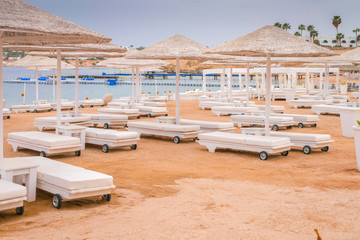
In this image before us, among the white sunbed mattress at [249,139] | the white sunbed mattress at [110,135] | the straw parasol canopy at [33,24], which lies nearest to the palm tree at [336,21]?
the white sunbed mattress at [249,139]

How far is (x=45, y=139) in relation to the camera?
362 inches

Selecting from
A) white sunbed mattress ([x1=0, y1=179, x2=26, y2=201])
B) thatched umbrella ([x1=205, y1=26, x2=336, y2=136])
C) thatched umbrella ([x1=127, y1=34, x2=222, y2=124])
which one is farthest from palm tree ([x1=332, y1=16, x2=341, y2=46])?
white sunbed mattress ([x1=0, y1=179, x2=26, y2=201])

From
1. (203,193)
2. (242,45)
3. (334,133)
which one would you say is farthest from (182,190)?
(334,133)

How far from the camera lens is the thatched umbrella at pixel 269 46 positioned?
10.2 m

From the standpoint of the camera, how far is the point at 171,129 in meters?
11.7

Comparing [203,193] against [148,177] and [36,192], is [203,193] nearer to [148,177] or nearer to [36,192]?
[148,177]

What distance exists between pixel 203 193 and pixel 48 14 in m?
3.64

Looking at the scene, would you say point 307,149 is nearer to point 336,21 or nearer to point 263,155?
point 263,155

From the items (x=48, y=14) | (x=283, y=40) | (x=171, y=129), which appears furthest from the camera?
(x=171, y=129)

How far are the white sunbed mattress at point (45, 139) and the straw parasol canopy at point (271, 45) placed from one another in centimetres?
417

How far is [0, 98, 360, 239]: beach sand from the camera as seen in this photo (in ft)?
15.9

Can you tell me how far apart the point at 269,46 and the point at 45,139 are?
17.2 feet

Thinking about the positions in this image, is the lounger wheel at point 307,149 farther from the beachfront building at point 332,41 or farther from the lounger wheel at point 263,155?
the beachfront building at point 332,41

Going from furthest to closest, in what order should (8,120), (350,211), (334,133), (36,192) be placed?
(8,120)
(334,133)
(36,192)
(350,211)
